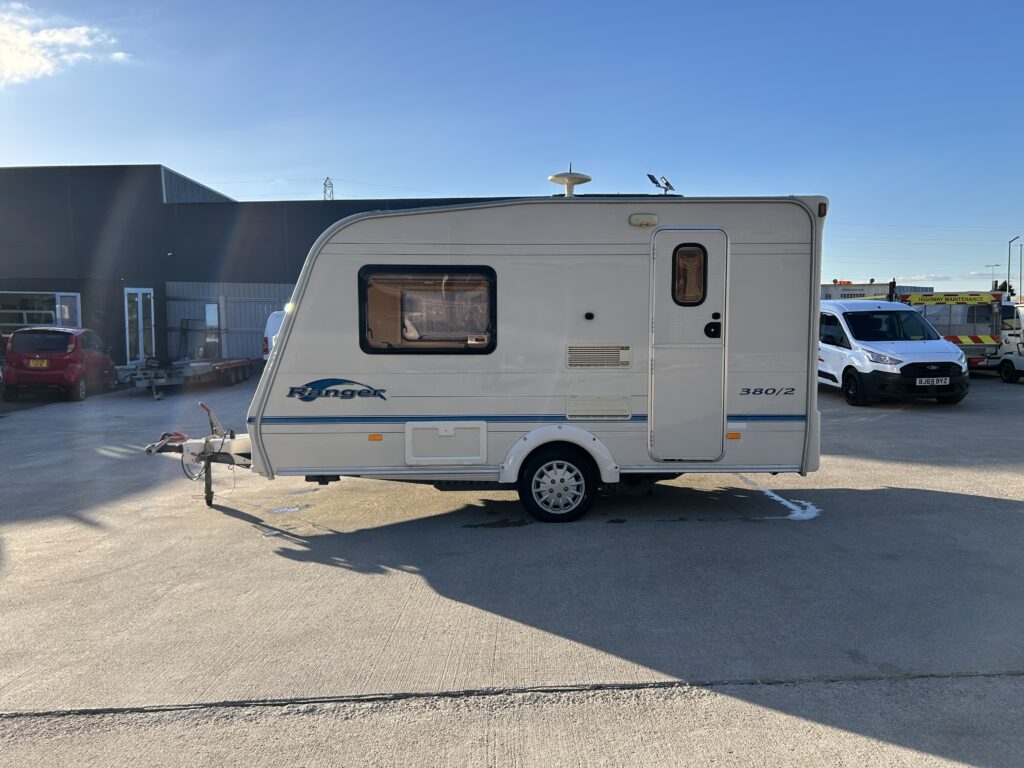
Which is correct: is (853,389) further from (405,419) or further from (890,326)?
(405,419)

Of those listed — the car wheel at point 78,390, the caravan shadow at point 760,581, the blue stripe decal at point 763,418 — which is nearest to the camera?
the caravan shadow at point 760,581

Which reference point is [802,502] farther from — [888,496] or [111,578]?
[111,578]

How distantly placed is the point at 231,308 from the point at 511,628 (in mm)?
22440

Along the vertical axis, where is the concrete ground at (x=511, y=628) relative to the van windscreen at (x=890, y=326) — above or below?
below

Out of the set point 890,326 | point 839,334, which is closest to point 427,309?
point 839,334

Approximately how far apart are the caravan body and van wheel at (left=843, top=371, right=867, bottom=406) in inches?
324

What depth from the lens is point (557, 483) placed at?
6.23 metres

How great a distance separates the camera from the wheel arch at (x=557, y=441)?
6.09m

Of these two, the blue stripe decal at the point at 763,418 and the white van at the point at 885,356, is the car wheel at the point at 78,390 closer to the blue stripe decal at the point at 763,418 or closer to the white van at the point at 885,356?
the blue stripe decal at the point at 763,418

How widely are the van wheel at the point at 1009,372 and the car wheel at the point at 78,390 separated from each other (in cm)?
2137

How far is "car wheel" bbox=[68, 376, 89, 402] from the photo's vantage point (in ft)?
50.5

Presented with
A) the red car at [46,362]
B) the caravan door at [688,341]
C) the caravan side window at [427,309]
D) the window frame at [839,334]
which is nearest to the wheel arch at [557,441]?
the caravan door at [688,341]

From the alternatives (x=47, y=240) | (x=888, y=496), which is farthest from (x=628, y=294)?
(x=47, y=240)

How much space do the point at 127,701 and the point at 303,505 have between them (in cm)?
362
